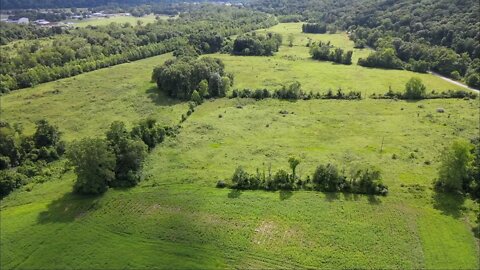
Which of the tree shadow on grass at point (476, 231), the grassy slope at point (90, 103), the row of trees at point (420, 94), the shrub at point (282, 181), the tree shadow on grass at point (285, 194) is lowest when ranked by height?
the tree shadow on grass at point (476, 231)

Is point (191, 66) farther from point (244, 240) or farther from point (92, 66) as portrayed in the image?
point (244, 240)

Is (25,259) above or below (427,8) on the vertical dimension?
below

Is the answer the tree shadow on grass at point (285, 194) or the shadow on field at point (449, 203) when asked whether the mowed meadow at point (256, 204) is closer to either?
the tree shadow on grass at point (285, 194)

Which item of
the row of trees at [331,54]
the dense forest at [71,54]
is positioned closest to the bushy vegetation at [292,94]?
the row of trees at [331,54]

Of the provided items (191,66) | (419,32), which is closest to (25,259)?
(191,66)

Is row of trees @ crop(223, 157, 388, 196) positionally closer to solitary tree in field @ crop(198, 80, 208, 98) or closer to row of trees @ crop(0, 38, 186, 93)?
solitary tree in field @ crop(198, 80, 208, 98)
